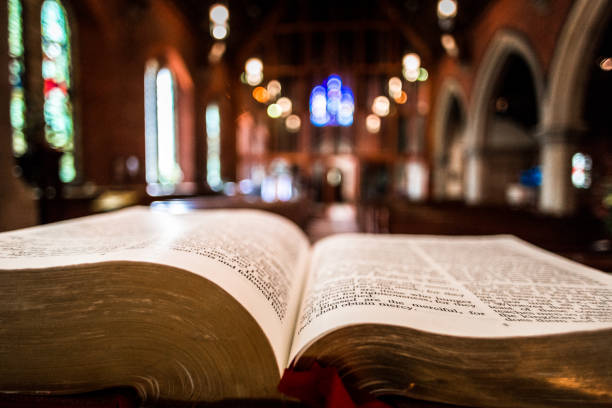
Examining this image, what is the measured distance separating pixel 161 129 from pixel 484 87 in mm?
7698

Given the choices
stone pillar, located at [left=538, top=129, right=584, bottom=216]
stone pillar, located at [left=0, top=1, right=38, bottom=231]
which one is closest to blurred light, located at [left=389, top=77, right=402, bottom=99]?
stone pillar, located at [left=538, top=129, right=584, bottom=216]

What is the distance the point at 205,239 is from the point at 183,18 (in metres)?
9.29

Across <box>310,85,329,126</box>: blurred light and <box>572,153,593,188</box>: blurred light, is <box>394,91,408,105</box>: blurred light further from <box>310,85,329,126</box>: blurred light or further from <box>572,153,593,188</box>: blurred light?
<box>572,153,593,188</box>: blurred light

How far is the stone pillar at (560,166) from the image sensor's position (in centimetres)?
506

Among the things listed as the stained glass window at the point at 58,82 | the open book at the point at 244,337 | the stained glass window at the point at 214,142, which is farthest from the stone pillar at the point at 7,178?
the stained glass window at the point at 214,142

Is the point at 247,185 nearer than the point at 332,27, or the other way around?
the point at 332,27

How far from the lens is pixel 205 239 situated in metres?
0.57

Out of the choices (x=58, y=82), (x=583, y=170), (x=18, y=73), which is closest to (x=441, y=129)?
(x=583, y=170)

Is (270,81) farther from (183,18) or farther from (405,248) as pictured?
(405,248)

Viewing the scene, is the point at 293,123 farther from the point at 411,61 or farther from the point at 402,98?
the point at 411,61

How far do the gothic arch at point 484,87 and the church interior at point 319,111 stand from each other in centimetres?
4

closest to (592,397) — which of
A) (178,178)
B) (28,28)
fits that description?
(28,28)

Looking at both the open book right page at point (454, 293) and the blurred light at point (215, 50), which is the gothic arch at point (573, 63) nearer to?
the open book right page at point (454, 293)

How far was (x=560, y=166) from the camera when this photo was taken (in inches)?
201
